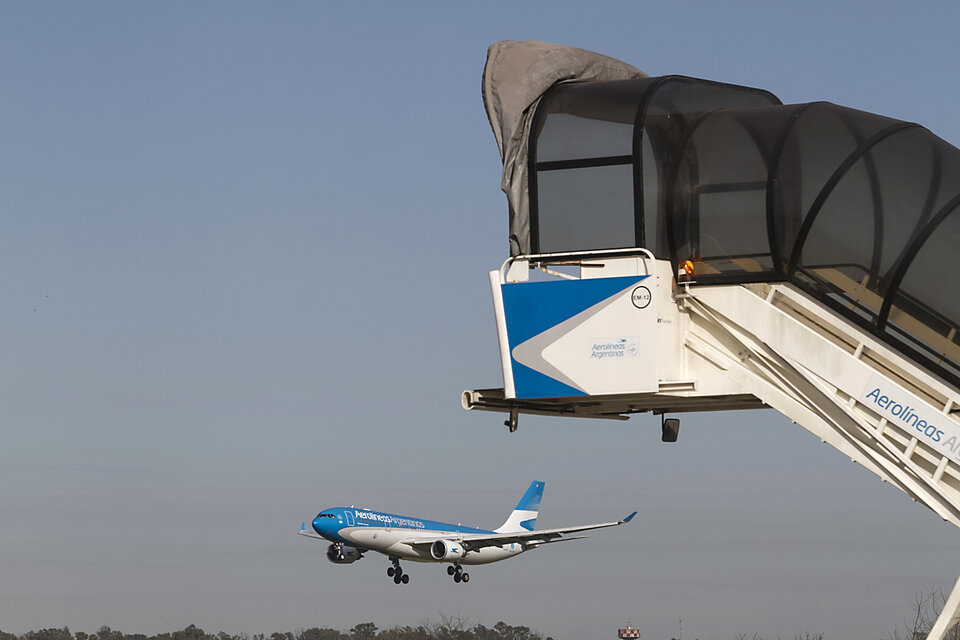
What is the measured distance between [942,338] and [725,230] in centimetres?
277

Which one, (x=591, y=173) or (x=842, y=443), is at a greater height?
(x=591, y=173)

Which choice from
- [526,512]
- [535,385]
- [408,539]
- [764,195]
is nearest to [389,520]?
[408,539]

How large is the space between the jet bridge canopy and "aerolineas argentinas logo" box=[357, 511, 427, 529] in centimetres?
5249

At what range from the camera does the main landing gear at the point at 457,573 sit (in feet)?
248

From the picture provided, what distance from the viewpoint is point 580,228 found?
15578 mm

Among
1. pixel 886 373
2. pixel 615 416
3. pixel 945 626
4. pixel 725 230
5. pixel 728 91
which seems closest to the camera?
pixel 945 626

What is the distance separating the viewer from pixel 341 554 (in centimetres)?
6531

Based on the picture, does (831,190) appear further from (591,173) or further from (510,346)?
(510,346)

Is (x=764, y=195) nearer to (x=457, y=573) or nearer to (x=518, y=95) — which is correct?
(x=518, y=95)

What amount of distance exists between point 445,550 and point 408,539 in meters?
2.19

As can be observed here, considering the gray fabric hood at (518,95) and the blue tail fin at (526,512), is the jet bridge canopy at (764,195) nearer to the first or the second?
the gray fabric hood at (518,95)

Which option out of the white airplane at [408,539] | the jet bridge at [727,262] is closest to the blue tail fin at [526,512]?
the white airplane at [408,539]

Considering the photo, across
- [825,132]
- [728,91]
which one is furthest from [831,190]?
[728,91]

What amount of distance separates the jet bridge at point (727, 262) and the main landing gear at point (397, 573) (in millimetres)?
52924
